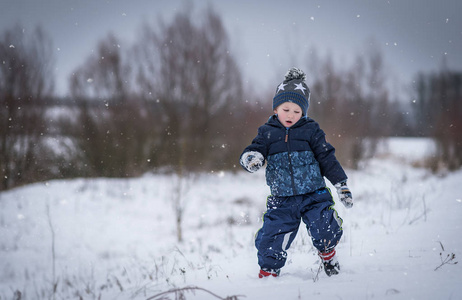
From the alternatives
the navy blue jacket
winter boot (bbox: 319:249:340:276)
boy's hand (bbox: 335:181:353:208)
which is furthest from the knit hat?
winter boot (bbox: 319:249:340:276)

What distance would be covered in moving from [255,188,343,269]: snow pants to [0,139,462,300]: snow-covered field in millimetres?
193

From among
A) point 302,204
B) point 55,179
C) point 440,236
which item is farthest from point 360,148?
point 55,179

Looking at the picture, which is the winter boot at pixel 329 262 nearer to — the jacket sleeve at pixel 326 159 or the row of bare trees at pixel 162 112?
the jacket sleeve at pixel 326 159

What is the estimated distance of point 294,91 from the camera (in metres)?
2.25

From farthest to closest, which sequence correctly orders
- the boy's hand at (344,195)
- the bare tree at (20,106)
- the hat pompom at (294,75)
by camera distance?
the bare tree at (20,106) → the hat pompom at (294,75) → the boy's hand at (344,195)

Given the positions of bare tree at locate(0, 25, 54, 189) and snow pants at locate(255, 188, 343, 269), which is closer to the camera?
snow pants at locate(255, 188, 343, 269)

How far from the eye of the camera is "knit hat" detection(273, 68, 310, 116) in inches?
88.0

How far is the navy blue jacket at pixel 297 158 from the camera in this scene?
82.0 inches

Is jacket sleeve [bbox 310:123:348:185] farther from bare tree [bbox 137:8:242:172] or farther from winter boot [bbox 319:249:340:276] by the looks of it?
bare tree [bbox 137:8:242:172]

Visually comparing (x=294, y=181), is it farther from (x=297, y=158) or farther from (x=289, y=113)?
(x=289, y=113)

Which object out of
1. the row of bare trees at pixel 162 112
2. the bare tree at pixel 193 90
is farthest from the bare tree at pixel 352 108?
the bare tree at pixel 193 90

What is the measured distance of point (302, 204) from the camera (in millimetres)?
2100

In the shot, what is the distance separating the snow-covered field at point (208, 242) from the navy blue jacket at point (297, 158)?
685 millimetres

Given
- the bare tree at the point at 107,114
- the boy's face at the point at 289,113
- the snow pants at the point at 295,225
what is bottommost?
the snow pants at the point at 295,225
